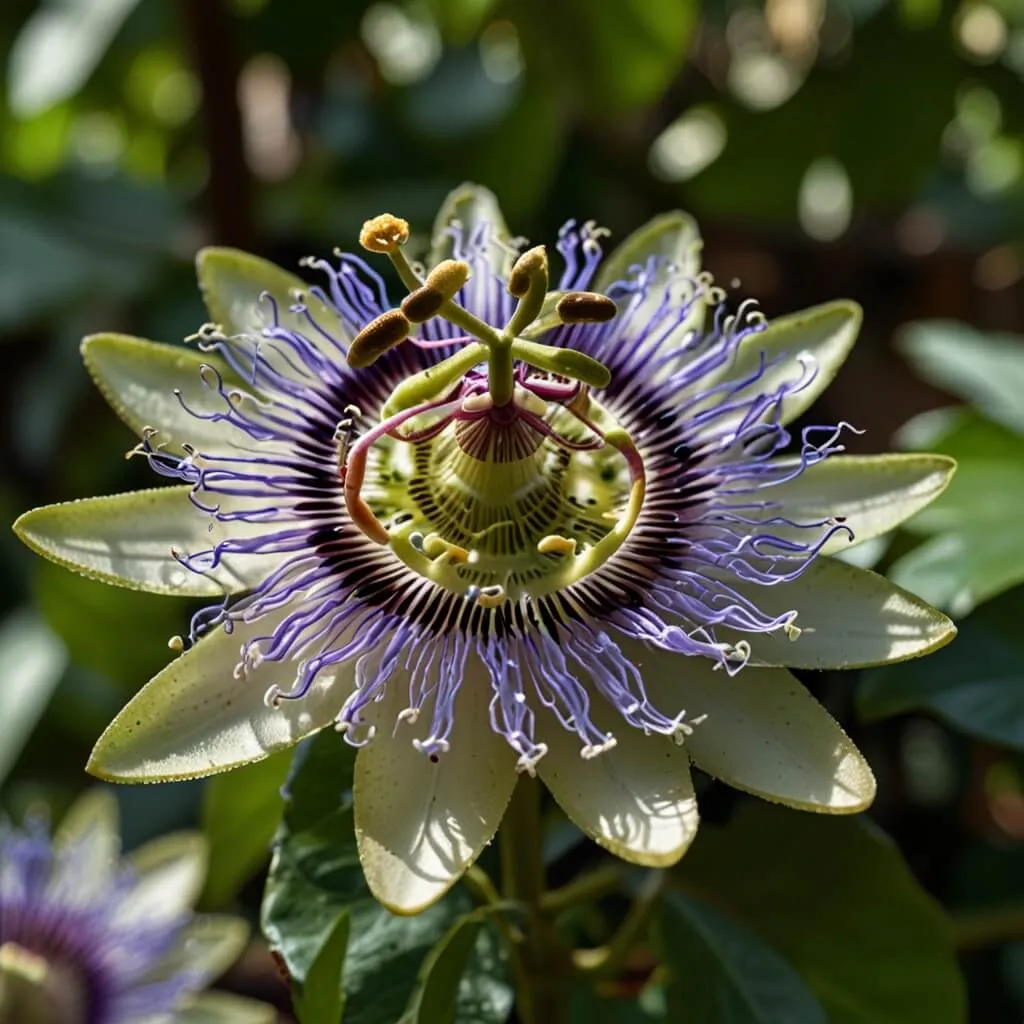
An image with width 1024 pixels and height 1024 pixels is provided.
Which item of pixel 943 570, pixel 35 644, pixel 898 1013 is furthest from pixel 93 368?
pixel 35 644

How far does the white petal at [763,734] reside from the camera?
1.04 m

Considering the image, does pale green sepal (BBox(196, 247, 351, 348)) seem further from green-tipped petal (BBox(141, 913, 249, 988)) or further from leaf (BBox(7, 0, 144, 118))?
leaf (BBox(7, 0, 144, 118))

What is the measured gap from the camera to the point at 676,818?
1.02 metres

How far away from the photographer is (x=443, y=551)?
123 centimetres

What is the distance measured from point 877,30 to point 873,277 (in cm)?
77

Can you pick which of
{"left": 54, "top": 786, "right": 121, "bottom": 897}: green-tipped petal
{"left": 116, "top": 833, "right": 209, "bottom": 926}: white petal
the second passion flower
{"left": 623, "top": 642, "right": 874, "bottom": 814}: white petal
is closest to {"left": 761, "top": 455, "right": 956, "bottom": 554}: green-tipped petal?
the second passion flower

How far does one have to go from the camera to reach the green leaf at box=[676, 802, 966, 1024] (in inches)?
50.3

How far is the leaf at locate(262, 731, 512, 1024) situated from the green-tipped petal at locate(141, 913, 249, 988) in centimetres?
55

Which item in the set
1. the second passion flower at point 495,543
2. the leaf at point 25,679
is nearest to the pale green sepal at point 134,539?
the second passion flower at point 495,543

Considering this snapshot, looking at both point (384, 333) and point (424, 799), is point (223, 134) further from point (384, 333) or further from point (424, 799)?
point (424, 799)

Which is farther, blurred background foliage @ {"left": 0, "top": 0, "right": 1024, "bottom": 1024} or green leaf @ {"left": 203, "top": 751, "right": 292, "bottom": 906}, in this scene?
blurred background foliage @ {"left": 0, "top": 0, "right": 1024, "bottom": 1024}

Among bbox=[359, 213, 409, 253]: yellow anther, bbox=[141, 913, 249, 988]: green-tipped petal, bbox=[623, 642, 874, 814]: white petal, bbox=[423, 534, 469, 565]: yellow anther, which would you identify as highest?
bbox=[359, 213, 409, 253]: yellow anther

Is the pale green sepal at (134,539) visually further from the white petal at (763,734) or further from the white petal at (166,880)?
the white petal at (166,880)

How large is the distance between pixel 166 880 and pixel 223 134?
43.0 inches
